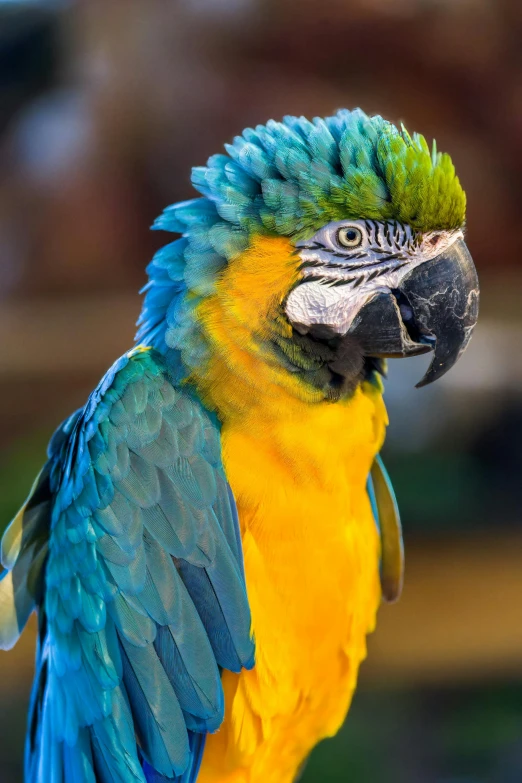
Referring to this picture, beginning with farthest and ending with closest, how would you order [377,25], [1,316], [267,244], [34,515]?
1. [1,316]
2. [377,25]
3. [34,515]
4. [267,244]

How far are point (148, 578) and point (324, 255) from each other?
43cm

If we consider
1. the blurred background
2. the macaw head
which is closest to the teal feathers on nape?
the macaw head

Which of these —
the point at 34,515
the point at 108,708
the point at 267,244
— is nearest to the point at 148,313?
the point at 267,244

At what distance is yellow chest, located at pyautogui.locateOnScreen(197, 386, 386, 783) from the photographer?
0.91 meters

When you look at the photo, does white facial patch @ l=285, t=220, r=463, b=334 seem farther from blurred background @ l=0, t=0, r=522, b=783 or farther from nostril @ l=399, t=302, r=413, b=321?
blurred background @ l=0, t=0, r=522, b=783

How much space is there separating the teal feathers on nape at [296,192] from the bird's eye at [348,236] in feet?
0.06

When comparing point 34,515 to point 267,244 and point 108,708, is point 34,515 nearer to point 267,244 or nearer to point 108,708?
point 108,708

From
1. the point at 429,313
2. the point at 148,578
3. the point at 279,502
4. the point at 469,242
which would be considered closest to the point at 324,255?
the point at 429,313

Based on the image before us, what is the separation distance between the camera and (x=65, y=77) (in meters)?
2.20

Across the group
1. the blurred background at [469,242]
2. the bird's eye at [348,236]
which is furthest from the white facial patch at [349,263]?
the blurred background at [469,242]

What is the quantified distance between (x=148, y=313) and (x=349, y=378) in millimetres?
268

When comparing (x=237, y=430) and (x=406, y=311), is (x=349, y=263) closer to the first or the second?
(x=406, y=311)

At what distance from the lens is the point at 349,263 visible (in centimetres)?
89

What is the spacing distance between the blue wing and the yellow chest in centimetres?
4
